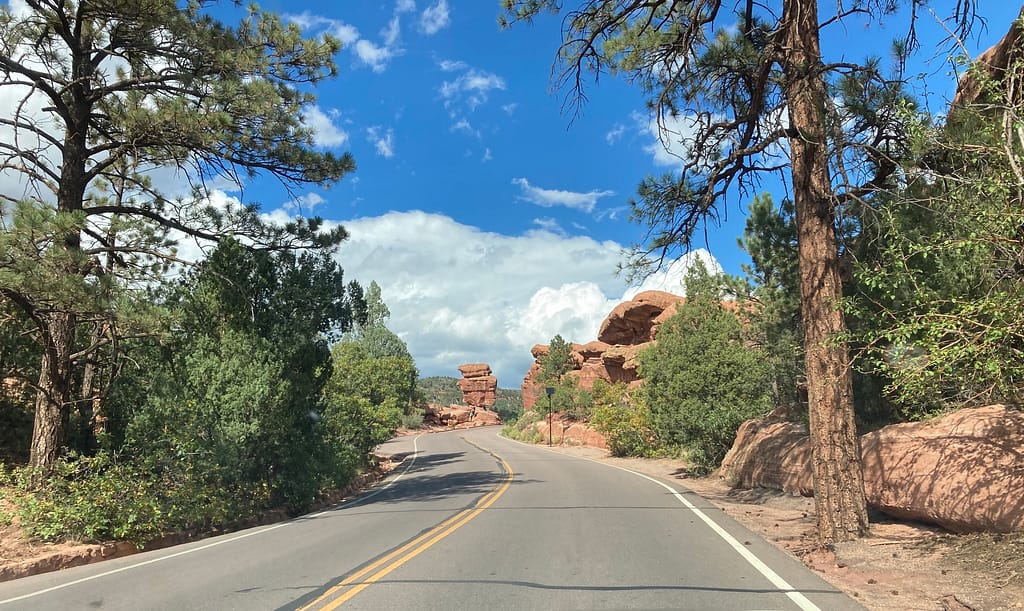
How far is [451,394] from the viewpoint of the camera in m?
152

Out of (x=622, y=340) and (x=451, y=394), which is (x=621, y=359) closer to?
(x=622, y=340)

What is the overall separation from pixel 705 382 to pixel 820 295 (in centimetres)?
1188

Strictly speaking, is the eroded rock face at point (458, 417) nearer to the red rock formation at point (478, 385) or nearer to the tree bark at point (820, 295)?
the red rock formation at point (478, 385)

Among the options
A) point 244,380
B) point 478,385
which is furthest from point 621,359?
point 478,385

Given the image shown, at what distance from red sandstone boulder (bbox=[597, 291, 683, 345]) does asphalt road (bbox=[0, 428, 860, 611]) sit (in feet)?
158

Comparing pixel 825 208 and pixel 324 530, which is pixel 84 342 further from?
pixel 825 208

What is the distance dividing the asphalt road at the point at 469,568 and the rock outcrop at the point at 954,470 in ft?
6.49

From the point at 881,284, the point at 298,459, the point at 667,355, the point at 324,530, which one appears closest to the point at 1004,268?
the point at 881,284

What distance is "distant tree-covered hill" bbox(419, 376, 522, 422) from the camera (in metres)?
136

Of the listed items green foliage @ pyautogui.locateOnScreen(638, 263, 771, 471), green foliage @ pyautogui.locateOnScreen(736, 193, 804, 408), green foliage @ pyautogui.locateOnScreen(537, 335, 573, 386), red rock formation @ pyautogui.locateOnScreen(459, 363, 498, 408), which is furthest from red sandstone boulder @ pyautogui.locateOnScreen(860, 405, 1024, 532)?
red rock formation @ pyautogui.locateOnScreen(459, 363, 498, 408)

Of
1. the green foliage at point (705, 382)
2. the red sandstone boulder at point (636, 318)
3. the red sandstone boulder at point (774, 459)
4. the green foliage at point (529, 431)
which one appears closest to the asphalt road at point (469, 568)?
the red sandstone boulder at point (774, 459)

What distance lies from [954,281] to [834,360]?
1689 mm

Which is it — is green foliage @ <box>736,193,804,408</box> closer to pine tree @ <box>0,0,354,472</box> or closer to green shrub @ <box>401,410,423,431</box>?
pine tree @ <box>0,0,354,472</box>

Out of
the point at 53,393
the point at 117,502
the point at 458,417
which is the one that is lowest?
the point at 117,502
